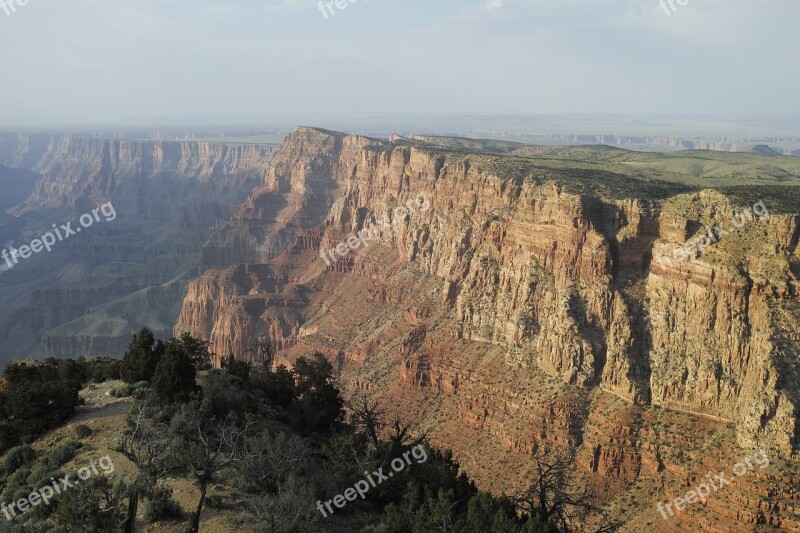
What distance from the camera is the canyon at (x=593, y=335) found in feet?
138

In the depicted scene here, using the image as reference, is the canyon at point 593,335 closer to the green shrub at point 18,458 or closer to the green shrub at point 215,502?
the green shrub at point 215,502

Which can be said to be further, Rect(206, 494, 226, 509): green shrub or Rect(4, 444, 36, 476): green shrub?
Rect(4, 444, 36, 476): green shrub

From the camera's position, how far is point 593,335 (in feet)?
172

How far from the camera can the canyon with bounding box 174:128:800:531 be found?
42031 millimetres

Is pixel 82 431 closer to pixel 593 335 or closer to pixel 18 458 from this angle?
pixel 18 458

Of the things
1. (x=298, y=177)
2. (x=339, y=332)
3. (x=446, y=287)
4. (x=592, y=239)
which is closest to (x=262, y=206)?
(x=298, y=177)

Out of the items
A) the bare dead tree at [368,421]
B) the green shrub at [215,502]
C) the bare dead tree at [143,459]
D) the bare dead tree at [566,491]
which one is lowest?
the bare dead tree at [566,491]

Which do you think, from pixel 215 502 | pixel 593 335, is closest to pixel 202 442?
pixel 215 502

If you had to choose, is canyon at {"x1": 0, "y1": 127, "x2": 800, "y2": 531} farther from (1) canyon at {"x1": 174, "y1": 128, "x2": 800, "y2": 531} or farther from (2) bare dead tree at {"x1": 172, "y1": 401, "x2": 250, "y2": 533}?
(2) bare dead tree at {"x1": 172, "y1": 401, "x2": 250, "y2": 533}

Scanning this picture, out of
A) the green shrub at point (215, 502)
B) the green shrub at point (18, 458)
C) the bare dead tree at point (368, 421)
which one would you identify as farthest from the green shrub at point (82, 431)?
the bare dead tree at point (368, 421)

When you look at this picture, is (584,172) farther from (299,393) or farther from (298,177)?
(298,177)

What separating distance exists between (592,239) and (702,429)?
17.4 metres

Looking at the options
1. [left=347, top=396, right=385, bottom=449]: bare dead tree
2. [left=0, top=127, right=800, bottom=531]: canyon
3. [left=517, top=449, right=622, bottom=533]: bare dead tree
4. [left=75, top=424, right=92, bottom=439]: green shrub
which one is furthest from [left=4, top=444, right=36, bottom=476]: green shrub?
[left=0, top=127, right=800, bottom=531]: canyon

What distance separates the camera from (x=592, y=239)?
5409cm
